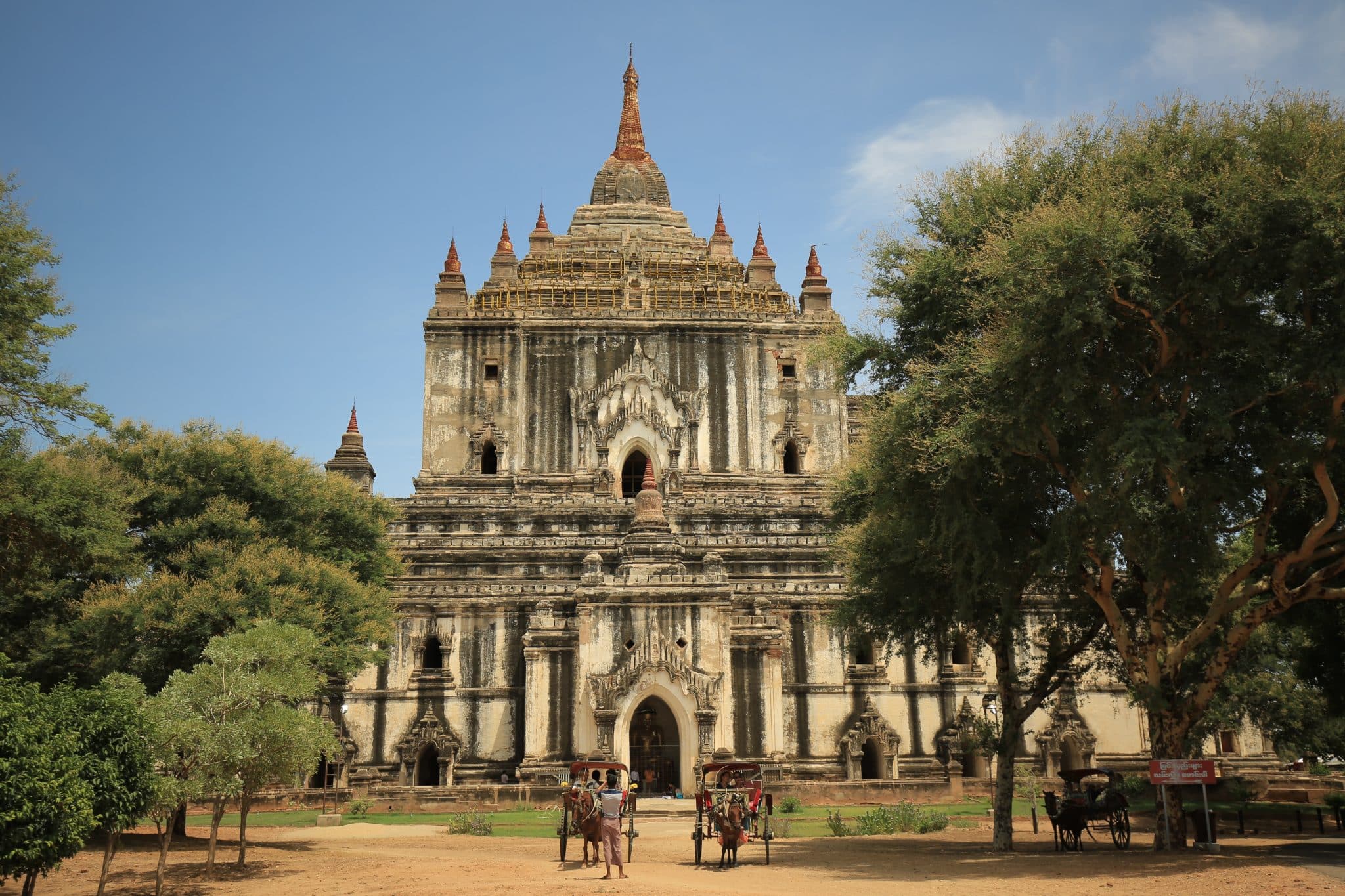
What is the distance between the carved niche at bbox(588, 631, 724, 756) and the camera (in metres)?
36.1

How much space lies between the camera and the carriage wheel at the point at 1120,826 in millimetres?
23438

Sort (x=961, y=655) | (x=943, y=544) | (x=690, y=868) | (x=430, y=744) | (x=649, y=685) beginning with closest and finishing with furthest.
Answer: (x=690, y=868) → (x=943, y=544) → (x=649, y=685) → (x=430, y=744) → (x=961, y=655)

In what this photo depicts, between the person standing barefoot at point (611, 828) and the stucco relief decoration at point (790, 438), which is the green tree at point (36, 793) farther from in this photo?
the stucco relief decoration at point (790, 438)

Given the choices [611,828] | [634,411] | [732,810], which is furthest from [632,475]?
[611,828]

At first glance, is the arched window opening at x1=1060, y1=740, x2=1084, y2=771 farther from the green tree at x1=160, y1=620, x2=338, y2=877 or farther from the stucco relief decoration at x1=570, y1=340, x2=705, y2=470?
the green tree at x1=160, y1=620, x2=338, y2=877

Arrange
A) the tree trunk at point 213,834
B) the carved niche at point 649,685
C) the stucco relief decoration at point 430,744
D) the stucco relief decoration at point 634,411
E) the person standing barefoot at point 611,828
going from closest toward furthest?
the person standing barefoot at point 611,828 → the tree trunk at point 213,834 → the carved niche at point 649,685 → the stucco relief decoration at point 430,744 → the stucco relief decoration at point 634,411

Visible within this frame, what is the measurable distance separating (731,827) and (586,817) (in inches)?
102

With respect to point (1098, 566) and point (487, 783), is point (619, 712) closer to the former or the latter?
point (487, 783)

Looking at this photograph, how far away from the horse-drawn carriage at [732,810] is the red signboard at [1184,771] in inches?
275

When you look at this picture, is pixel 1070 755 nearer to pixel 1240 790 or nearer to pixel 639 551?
pixel 1240 790

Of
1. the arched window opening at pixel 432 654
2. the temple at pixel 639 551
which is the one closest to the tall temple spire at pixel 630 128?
the temple at pixel 639 551

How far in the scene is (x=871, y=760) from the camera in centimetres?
4006

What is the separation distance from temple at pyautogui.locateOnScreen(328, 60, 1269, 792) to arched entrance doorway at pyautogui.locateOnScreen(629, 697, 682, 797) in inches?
3.2

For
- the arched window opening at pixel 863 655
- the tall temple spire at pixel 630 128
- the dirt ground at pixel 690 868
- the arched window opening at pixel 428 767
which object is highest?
the tall temple spire at pixel 630 128
